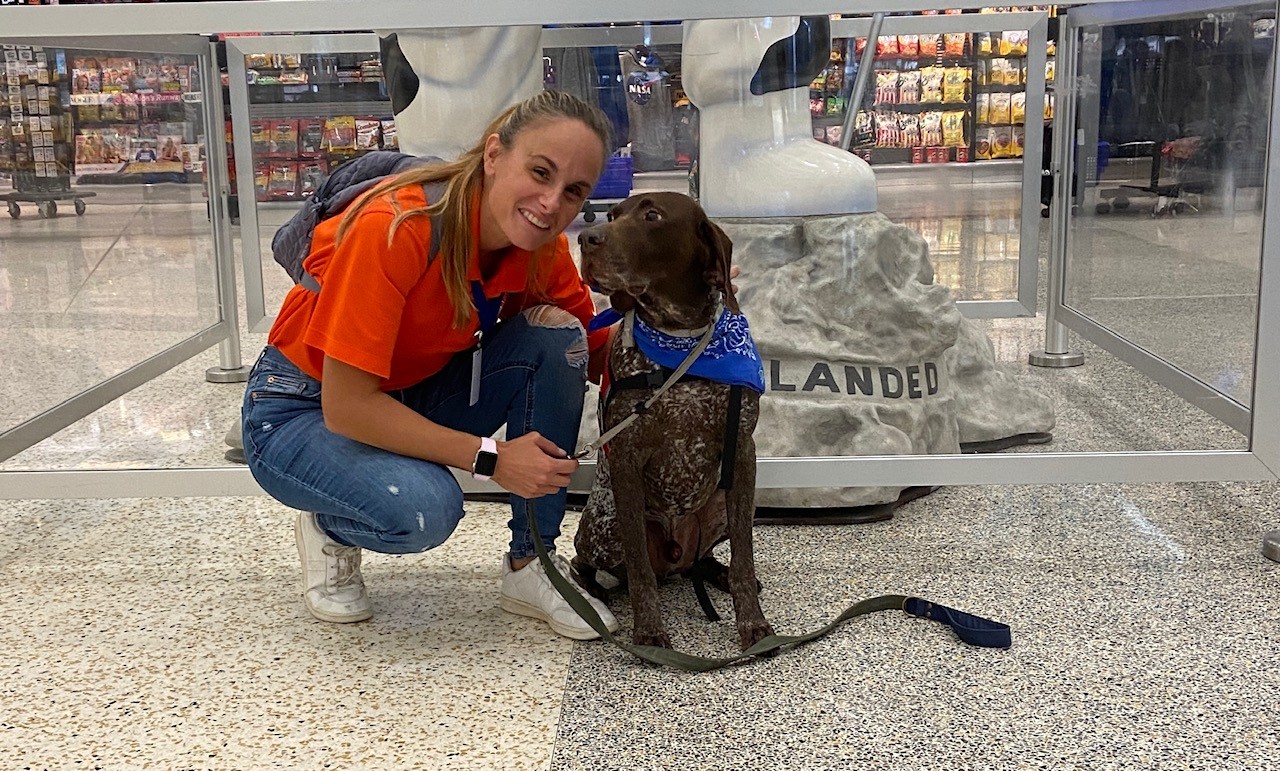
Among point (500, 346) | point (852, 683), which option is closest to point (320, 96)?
point (500, 346)

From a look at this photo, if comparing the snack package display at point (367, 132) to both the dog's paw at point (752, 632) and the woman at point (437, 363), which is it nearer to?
the woman at point (437, 363)

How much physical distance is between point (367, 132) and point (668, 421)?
36.4 inches

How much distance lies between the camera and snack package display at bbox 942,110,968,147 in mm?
2154

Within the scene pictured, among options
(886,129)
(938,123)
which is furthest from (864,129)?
(938,123)

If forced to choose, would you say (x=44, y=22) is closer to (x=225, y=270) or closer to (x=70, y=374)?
(x=70, y=374)

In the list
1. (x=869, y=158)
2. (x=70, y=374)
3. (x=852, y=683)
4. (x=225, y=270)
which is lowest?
(x=852, y=683)

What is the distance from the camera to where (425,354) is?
5.80 ft

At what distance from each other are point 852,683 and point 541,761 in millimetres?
476

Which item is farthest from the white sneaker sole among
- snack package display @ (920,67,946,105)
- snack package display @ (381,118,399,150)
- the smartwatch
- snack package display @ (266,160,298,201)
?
snack package display @ (920,67,946,105)

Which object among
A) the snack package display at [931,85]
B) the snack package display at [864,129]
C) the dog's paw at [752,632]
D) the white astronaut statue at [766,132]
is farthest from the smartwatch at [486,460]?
the snack package display at [931,85]

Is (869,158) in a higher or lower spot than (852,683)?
higher

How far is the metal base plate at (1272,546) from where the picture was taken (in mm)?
2080

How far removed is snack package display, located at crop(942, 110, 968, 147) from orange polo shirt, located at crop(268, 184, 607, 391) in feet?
2.63

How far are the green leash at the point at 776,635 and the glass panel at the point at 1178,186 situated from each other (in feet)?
2.61
